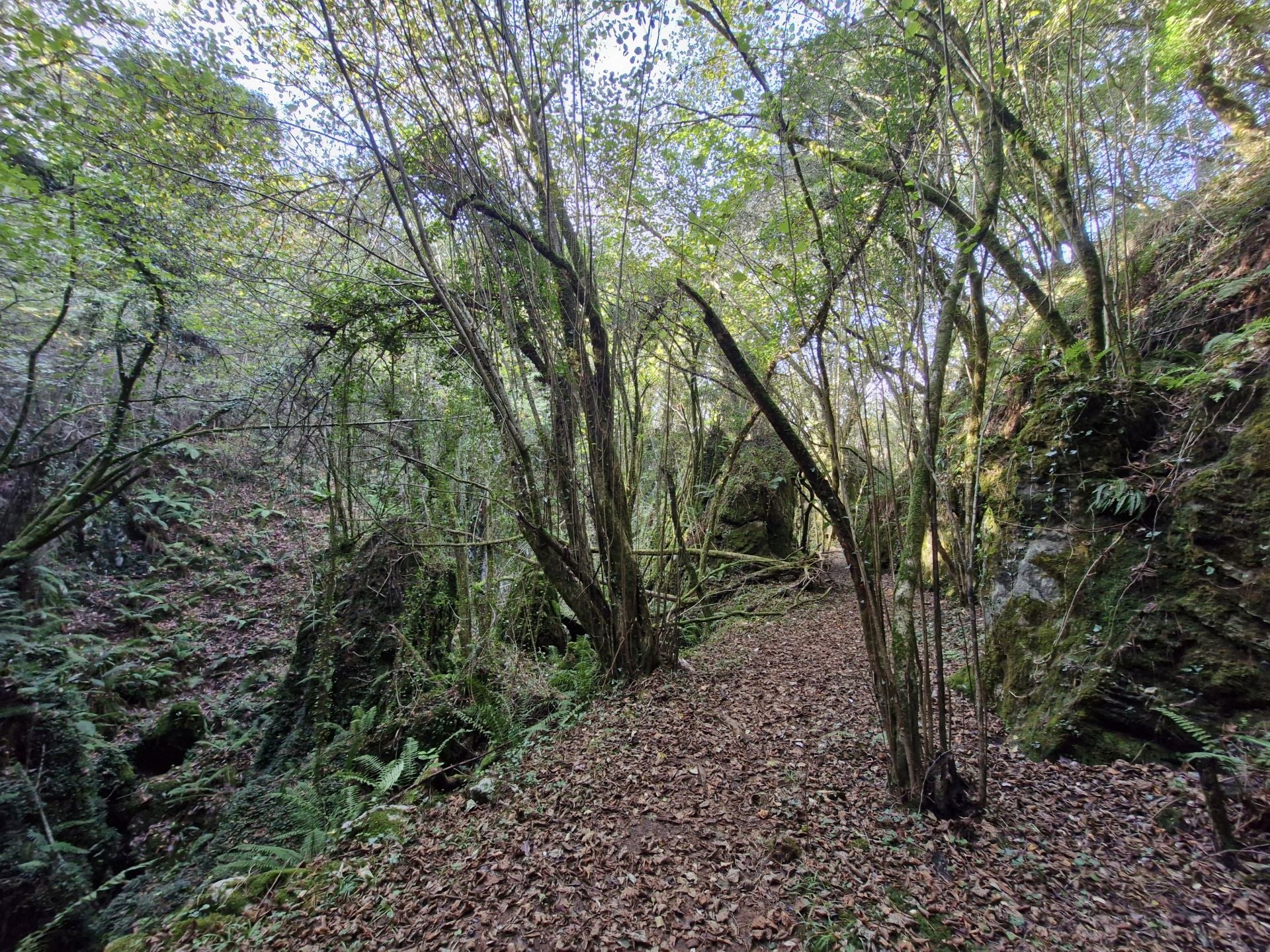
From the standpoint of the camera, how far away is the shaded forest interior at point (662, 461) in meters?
2.39

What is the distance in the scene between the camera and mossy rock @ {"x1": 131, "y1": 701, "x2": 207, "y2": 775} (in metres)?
6.32

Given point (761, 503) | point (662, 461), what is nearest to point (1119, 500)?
point (662, 461)

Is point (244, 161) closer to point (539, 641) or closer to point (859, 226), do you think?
point (859, 226)

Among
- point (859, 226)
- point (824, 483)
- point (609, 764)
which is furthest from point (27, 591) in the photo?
point (859, 226)

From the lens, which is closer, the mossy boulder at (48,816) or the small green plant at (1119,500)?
the small green plant at (1119,500)

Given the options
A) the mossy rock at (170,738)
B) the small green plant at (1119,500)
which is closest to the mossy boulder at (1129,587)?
the small green plant at (1119,500)

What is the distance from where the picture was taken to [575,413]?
4.29 m

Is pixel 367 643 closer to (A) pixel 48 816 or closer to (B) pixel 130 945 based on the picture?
(A) pixel 48 816

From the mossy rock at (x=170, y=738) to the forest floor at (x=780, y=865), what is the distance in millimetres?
5776

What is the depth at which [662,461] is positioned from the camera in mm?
5422

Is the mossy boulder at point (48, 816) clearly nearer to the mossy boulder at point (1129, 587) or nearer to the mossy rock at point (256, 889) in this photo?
the mossy rock at point (256, 889)

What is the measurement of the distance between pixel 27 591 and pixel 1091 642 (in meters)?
12.6

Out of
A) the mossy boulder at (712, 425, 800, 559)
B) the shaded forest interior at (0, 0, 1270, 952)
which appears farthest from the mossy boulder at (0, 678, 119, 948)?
the mossy boulder at (712, 425, 800, 559)

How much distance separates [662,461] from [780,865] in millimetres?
3686
